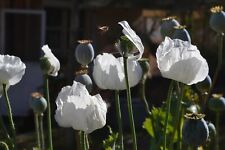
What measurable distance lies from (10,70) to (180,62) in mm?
253

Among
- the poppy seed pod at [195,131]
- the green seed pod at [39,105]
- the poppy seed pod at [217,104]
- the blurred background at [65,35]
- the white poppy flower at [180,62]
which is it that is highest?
the white poppy flower at [180,62]

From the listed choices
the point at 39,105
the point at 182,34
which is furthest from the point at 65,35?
the point at 182,34

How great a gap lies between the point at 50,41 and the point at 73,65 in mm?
3417

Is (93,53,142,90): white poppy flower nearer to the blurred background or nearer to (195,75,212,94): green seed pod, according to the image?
(195,75,212,94): green seed pod

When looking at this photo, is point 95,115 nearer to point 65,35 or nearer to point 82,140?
point 82,140

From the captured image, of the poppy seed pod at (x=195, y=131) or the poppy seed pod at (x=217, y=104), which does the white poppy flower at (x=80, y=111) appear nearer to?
the poppy seed pod at (x=195, y=131)

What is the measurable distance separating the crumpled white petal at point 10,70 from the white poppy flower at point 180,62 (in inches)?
8.5

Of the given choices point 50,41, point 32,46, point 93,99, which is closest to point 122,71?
point 93,99

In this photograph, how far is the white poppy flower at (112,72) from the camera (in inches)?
41.3

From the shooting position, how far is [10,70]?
1.04 metres

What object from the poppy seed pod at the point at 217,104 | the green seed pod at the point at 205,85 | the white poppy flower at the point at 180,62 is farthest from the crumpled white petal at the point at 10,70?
the poppy seed pod at the point at 217,104

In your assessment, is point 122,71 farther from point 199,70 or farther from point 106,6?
point 106,6

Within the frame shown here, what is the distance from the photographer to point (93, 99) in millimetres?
976

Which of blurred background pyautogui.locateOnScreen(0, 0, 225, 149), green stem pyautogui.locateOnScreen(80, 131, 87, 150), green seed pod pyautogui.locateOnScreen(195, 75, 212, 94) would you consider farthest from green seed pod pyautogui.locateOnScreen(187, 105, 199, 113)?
blurred background pyautogui.locateOnScreen(0, 0, 225, 149)
